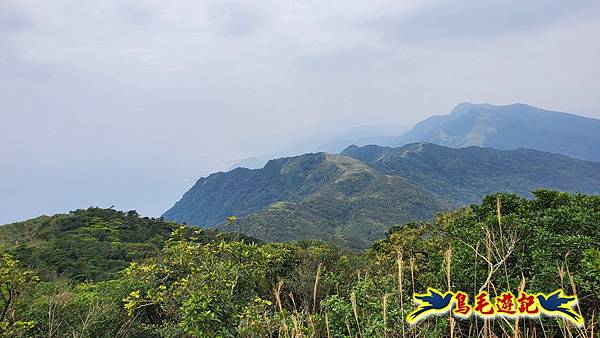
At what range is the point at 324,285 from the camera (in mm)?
10586

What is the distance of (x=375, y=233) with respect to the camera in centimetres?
9525

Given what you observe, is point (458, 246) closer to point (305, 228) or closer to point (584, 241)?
point (584, 241)
